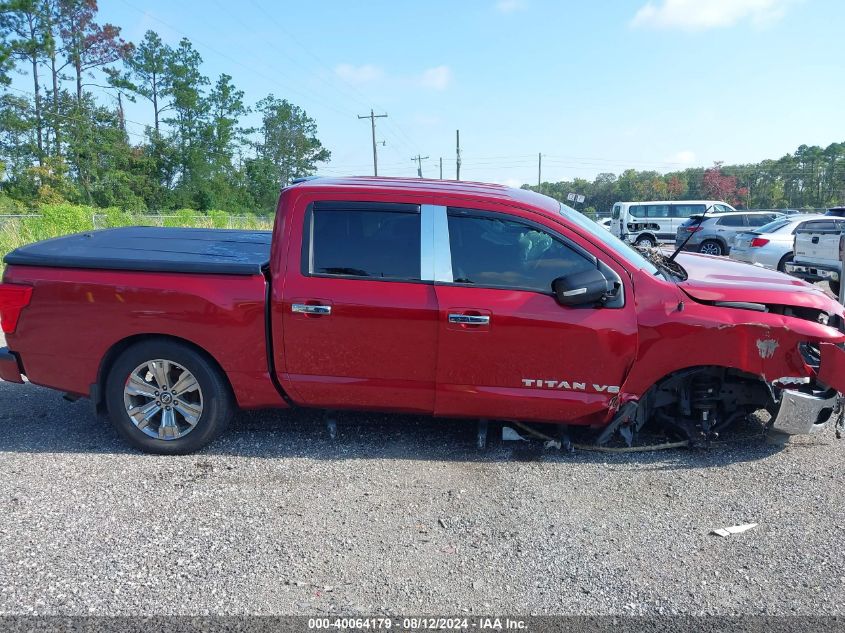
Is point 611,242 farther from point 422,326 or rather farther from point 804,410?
point 804,410

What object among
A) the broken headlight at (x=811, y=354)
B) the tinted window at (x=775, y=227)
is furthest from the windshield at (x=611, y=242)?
the tinted window at (x=775, y=227)

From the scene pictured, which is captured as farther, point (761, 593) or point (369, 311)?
Result: point (369, 311)

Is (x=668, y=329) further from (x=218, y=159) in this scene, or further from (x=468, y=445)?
(x=218, y=159)

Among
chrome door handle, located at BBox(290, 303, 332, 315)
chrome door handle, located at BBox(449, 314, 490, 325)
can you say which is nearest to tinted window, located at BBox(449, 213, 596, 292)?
chrome door handle, located at BBox(449, 314, 490, 325)

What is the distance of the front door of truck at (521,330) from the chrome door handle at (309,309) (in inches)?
28.0

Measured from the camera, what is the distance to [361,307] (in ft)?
13.1

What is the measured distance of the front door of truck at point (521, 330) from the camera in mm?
3926

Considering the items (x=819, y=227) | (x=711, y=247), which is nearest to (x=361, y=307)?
(x=819, y=227)

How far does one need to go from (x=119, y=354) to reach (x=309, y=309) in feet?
4.63

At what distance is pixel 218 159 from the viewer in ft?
193

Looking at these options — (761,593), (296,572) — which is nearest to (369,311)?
(296,572)

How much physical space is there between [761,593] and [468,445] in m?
2.04

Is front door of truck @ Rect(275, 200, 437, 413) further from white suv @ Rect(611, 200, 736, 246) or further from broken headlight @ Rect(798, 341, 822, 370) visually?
white suv @ Rect(611, 200, 736, 246)

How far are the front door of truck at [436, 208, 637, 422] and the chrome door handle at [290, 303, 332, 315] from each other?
711 millimetres
